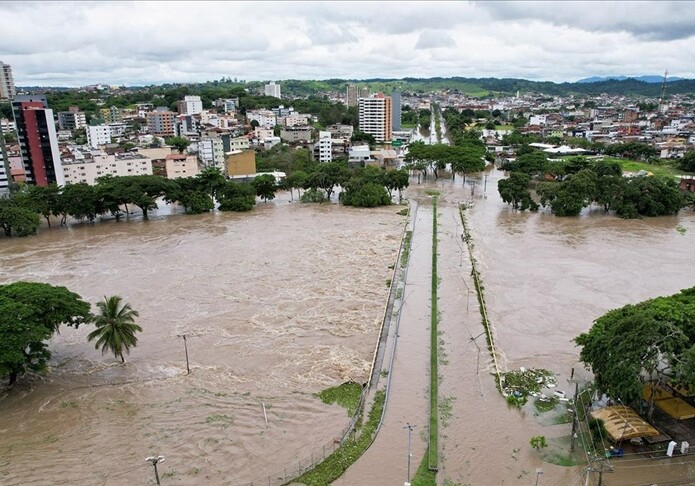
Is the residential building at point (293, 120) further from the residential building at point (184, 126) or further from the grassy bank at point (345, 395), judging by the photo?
the grassy bank at point (345, 395)

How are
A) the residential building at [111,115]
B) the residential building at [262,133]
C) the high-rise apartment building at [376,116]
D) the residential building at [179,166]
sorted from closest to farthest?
the residential building at [179,166] < the residential building at [262,133] < the high-rise apartment building at [376,116] < the residential building at [111,115]

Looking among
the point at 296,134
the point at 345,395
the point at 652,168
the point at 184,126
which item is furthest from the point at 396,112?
the point at 345,395

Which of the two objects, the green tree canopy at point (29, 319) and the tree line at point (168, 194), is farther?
the tree line at point (168, 194)

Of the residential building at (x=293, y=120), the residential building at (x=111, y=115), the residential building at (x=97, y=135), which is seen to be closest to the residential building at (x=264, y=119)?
the residential building at (x=293, y=120)

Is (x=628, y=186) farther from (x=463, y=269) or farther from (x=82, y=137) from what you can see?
(x=82, y=137)

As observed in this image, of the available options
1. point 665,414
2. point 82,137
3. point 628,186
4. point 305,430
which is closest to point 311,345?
point 305,430

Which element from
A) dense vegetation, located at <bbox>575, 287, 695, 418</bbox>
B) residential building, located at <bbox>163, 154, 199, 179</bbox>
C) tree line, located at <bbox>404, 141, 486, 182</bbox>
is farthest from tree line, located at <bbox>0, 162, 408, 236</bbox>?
dense vegetation, located at <bbox>575, 287, 695, 418</bbox>

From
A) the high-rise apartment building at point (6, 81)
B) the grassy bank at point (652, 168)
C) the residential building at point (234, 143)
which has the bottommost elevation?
the grassy bank at point (652, 168)
